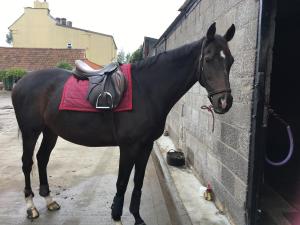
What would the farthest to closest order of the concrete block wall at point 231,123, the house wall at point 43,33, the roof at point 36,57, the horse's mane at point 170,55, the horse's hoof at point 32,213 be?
the house wall at point 43,33, the roof at point 36,57, the horse's hoof at point 32,213, the horse's mane at point 170,55, the concrete block wall at point 231,123

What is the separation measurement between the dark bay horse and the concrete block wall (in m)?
0.31

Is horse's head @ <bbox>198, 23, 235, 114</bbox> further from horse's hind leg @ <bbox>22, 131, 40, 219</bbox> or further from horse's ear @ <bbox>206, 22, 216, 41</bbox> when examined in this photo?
horse's hind leg @ <bbox>22, 131, 40, 219</bbox>

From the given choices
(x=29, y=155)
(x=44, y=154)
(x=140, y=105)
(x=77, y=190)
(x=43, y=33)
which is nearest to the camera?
(x=140, y=105)

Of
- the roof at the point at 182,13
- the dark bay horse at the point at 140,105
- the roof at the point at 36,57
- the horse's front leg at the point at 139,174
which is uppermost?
the roof at the point at 36,57

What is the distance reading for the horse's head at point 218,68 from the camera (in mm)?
2576

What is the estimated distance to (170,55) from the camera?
3078mm

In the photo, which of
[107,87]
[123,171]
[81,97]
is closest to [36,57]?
[81,97]

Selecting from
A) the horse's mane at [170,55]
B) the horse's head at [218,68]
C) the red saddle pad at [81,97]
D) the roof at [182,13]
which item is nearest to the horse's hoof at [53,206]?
the red saddle pad at [81,97]

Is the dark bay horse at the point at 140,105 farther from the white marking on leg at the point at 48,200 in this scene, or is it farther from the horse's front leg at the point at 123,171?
the white marking on leg at the point at 48,200

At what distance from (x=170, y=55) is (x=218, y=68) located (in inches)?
23.9

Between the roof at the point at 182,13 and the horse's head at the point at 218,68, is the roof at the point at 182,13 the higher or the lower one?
the higher one

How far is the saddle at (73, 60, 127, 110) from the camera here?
3033 millimetres

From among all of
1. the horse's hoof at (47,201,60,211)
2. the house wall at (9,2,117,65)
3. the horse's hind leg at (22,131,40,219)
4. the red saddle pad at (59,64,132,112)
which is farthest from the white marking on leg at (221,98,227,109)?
the house wall at (9,2,117,65)

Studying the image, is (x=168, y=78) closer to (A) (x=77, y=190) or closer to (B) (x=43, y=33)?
(A) (x=77, y=190)
